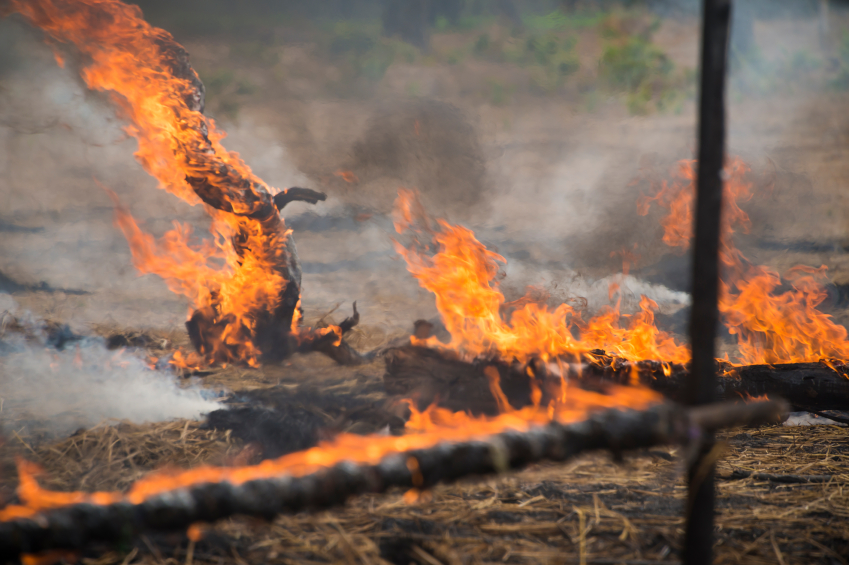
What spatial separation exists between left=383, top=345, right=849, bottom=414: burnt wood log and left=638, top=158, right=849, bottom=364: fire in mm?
1166

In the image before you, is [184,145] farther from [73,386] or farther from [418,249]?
[418,249]

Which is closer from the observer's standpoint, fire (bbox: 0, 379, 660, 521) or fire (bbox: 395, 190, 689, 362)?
fire (bbox: 0, 379, 660, 521)

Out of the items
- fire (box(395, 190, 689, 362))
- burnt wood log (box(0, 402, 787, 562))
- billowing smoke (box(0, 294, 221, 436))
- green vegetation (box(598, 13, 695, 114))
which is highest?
green vegetation (box(598, 13, 695, 114))

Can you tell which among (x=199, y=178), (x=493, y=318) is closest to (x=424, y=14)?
(x=199, y=178)

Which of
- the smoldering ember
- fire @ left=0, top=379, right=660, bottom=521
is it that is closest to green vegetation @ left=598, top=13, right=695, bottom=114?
the smoldering ember

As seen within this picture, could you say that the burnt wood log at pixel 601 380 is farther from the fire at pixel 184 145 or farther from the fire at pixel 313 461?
the fire at pixel 184 145

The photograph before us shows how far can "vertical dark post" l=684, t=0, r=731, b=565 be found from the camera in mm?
1939

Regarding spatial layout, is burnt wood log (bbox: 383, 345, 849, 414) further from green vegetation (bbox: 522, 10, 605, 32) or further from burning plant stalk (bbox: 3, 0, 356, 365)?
green vegetation (bbox: 522, 10, 605, 32)

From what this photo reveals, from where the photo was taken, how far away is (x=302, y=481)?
5.39 feet

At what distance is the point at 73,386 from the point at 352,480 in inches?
220

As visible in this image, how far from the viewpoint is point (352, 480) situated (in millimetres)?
1661

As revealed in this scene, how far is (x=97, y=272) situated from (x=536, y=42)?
8466mm

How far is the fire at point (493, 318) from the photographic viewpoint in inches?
191

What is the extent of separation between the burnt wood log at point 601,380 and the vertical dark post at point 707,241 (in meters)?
2.41
